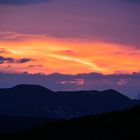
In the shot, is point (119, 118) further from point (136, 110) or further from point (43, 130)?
point (43, 130)

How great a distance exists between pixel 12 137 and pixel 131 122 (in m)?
35.5

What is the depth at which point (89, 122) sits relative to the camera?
127438 millimetres

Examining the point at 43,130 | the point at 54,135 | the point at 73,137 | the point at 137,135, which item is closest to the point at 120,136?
the point at 137,135

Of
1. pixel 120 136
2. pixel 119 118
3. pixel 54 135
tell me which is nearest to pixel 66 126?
pixel 54 135

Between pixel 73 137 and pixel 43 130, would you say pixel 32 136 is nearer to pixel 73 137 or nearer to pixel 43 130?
pixel 43 130

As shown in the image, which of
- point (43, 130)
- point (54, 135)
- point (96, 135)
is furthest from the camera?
point (43, 130)

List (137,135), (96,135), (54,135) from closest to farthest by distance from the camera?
(137,135), (96,135), (54,135)

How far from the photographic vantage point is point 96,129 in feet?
393

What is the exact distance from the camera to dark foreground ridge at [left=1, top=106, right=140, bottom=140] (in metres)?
112

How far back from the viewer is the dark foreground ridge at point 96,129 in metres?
112

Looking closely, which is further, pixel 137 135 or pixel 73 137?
pixel 73 137

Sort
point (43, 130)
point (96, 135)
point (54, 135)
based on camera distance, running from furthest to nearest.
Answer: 1. point (43, 130)
2. point (54, 135)
3. point (96, 135)

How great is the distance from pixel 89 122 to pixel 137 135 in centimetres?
2296

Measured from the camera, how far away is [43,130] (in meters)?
133
